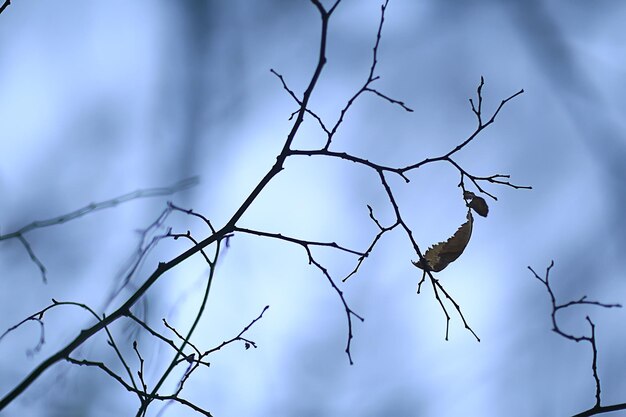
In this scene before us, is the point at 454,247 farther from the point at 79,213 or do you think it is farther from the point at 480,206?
the point at 79,213

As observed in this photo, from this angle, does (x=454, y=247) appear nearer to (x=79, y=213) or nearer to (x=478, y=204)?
(x=478, y=204)

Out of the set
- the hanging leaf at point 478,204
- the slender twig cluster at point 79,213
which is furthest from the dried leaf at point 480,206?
the slender twig cluster at point 79,213

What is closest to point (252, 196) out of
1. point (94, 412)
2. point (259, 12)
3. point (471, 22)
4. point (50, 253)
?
point (94, 412)

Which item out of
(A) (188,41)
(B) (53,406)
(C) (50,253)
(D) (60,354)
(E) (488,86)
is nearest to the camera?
(D) (60,354)

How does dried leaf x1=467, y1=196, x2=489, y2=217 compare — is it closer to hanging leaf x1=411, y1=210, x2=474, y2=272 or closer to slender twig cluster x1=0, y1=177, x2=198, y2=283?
hanging leaf x1=411, y1=210, x2=474, y2=272

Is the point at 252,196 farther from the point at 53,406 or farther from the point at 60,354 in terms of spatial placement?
the point at 53,406

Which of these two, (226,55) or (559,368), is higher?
(226,55)

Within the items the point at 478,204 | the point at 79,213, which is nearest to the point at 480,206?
the point at 478,204

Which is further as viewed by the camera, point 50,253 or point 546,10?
point 546,10

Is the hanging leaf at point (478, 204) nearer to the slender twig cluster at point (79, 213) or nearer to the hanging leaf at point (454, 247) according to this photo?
the hanging leaf at point (454, 247)
